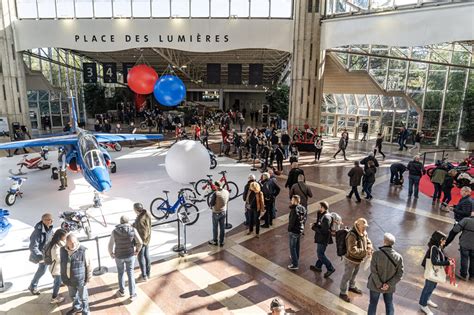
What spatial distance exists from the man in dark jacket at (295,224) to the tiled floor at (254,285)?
332 mm

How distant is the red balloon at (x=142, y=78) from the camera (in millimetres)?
16562

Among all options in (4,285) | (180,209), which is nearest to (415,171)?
(180,209)

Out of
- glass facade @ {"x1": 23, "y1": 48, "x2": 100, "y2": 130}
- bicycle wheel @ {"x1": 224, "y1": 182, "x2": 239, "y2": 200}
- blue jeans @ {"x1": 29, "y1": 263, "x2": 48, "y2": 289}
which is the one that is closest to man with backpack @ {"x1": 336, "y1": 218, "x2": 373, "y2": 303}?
blue jeans @ {"x1": 29, "y1": 263, "x2": 48, "y2": 289}

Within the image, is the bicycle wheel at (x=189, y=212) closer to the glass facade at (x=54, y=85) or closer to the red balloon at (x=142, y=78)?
the red balloon at (x=142, y=78)

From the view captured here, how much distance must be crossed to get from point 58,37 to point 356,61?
20350mm

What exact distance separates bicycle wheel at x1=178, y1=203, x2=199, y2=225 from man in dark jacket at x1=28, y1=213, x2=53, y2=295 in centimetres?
331

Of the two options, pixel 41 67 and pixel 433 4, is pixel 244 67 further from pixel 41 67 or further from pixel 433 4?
pixel 433 4

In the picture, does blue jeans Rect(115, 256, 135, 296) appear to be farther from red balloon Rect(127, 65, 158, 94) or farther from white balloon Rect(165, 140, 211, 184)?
red balloon Rect(127, 65, 158, 94)

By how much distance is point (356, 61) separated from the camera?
23062mm

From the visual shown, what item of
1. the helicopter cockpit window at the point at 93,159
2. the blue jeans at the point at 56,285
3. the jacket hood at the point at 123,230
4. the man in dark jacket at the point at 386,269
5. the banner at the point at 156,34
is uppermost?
the banner at the point at 156,34

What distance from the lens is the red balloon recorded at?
1656cm

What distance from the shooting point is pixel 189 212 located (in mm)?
9375

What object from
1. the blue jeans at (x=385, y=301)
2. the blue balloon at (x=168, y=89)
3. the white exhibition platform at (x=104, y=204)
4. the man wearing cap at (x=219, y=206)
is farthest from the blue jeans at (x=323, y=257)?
the blue balloon at (x=168, y=89)

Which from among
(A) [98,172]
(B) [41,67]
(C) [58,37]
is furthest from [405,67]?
(B) [41,67]
